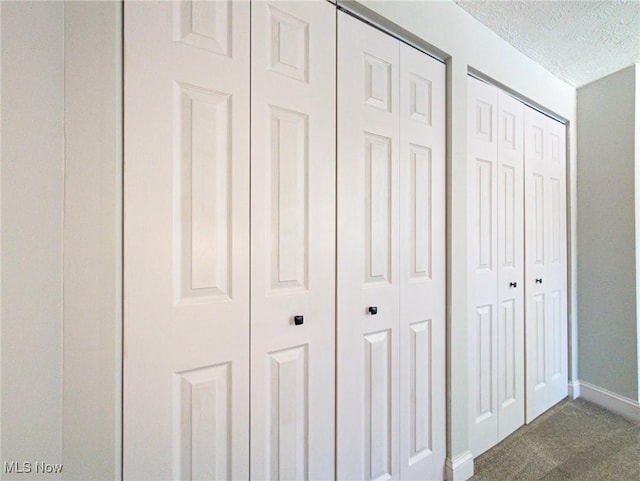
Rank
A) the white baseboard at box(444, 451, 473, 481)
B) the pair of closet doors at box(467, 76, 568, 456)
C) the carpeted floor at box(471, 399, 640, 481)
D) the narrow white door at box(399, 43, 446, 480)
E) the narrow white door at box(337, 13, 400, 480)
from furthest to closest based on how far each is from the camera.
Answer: the pair of closet doors at box(467, 76, 568, 456) → the carpeted floor at box(471, 399, 640, 481) → the white baseboard at box(444, 451, 473, 481) → the narrow white door at box(399, 43, 446, 480) → the narrow white door at box(337, 13, 400, 480)

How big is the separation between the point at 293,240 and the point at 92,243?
1.89 feet

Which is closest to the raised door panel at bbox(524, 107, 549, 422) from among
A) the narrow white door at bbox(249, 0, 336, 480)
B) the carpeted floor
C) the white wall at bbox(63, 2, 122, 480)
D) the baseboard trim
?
the carpeted floor

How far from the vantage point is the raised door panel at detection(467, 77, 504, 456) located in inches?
64.4

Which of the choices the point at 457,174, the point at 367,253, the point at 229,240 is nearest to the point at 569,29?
the point at 457,174

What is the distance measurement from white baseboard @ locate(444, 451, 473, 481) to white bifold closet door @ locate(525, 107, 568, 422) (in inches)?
29.8

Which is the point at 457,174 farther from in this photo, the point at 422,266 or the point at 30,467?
the point at 30,467

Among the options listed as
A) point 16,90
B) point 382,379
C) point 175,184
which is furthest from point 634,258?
point 16,90

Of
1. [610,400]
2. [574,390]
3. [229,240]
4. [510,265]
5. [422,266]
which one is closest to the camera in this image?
[229,240]

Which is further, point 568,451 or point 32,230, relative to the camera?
point 568,451

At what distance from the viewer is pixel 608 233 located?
2172mm

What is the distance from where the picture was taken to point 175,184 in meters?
0.87

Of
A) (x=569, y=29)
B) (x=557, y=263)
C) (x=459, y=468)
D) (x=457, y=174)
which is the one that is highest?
(x=569, y=29)

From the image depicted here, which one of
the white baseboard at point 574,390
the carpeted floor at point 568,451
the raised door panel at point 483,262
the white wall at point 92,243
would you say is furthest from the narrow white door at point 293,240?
the white baseboard at point 574,390

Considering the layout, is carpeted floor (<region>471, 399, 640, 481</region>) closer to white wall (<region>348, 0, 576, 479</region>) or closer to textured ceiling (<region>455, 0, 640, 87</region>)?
white wall (<region>348, 0, 576, 479</region>)
